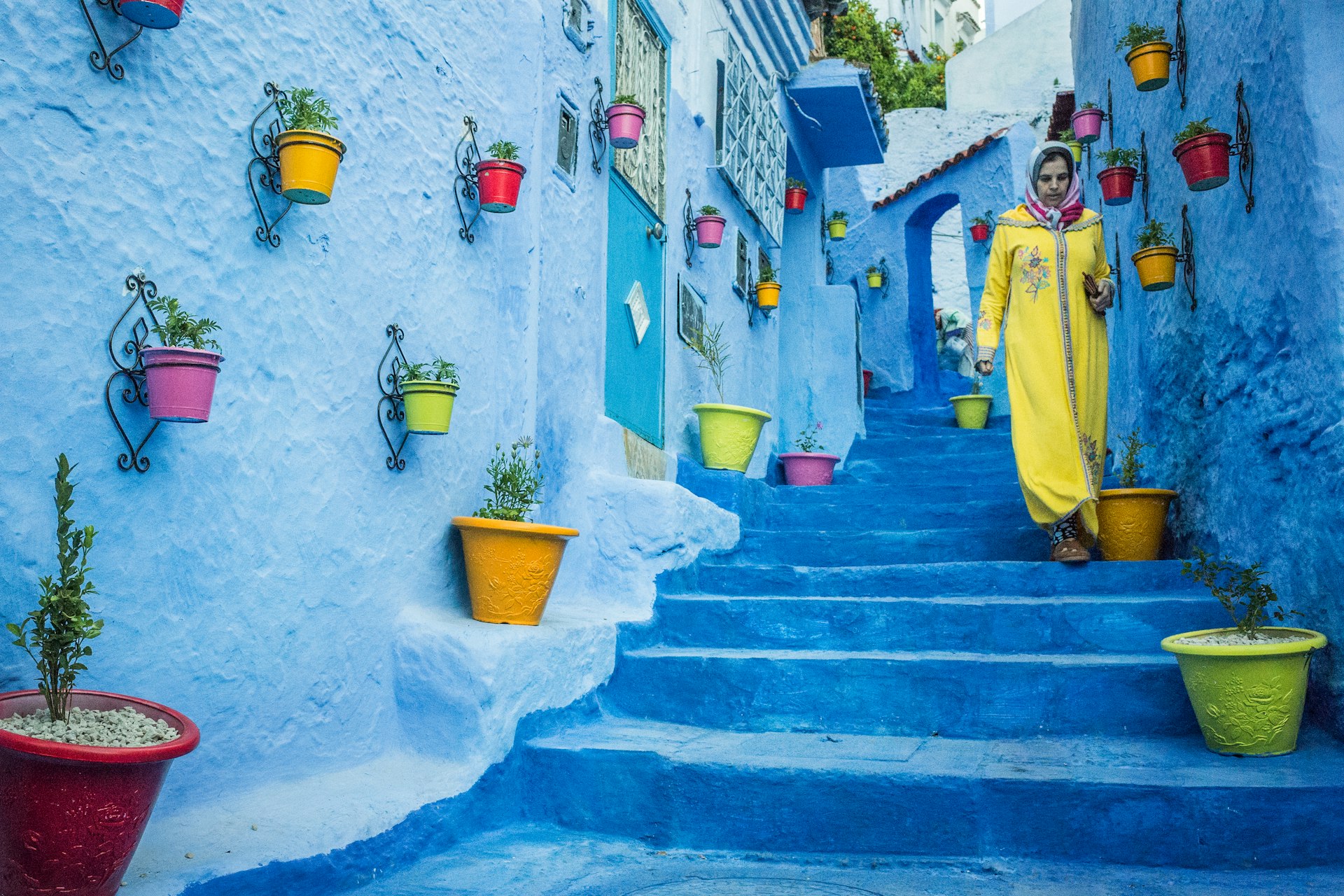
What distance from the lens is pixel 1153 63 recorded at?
14.9 ft

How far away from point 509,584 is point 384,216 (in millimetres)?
1274

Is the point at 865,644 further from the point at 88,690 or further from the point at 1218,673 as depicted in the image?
the point at 88,690

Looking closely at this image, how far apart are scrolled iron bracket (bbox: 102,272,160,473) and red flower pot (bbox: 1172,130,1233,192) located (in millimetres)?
3387

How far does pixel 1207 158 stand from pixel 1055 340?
95 cm

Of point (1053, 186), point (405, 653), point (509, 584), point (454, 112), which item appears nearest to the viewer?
point (405, 653)

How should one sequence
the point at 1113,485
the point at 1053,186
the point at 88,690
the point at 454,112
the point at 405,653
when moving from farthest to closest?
the point at 1113,485 → the point at 1053,186 → the point at 454,112 → the point at 405,653 → the point at 88,690

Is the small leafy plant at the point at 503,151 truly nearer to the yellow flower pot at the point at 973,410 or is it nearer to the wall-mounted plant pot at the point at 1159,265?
the wall-mounted plant pot at the point at 1159,265

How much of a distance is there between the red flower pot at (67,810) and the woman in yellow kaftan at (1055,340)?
11.3 ft

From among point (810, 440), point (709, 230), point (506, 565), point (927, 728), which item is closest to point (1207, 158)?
point (927, 728)

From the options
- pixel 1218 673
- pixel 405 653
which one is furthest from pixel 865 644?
pixel 405 653

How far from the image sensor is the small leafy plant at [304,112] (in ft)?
9.36

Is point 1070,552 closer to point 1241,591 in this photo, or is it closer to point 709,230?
point 1241,591

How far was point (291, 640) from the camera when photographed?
289 cm

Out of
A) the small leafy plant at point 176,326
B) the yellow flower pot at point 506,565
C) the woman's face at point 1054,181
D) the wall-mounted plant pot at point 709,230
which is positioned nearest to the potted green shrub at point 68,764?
the small leafy plant at point 176,326
